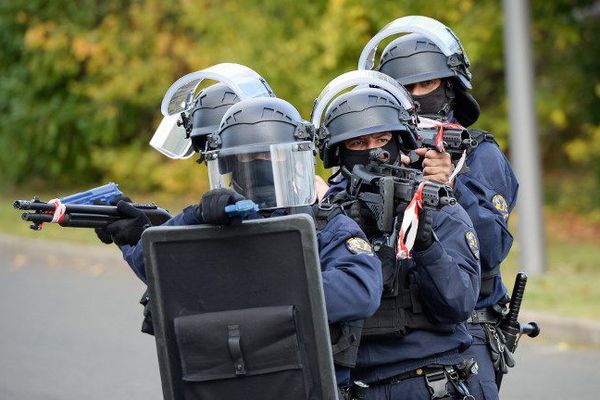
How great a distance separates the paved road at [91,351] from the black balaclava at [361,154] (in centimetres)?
410

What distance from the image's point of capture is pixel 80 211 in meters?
4.08

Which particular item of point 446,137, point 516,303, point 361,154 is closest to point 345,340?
point 361,154

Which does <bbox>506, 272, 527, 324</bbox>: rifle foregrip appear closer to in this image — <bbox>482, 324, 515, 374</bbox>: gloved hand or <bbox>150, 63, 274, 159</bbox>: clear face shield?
<bbox>482, 324, 515, 374</bbox>: gloved hand

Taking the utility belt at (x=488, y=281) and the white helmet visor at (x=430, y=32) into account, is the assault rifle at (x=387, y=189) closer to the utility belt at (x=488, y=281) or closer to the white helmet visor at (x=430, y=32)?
the utility belt at (x=488, y=281)

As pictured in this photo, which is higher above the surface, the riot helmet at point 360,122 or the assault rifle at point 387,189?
the riot helmet at point 360,122

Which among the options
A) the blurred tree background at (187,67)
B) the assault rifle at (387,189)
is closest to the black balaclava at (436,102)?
the assault rifle at (387,189)

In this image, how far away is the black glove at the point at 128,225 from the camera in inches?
165

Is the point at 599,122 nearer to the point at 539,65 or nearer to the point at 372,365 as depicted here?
the point at 539,65

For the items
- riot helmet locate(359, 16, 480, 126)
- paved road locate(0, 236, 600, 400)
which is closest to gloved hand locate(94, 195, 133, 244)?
riot helmet locate(359, 16, 480, 126)

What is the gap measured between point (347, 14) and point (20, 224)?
5551mm

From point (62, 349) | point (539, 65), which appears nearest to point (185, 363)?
point (62, 349)

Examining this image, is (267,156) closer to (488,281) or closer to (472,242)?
(472,242)

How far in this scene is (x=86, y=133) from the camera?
1939 centimetres

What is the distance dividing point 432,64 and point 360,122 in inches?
36.1
